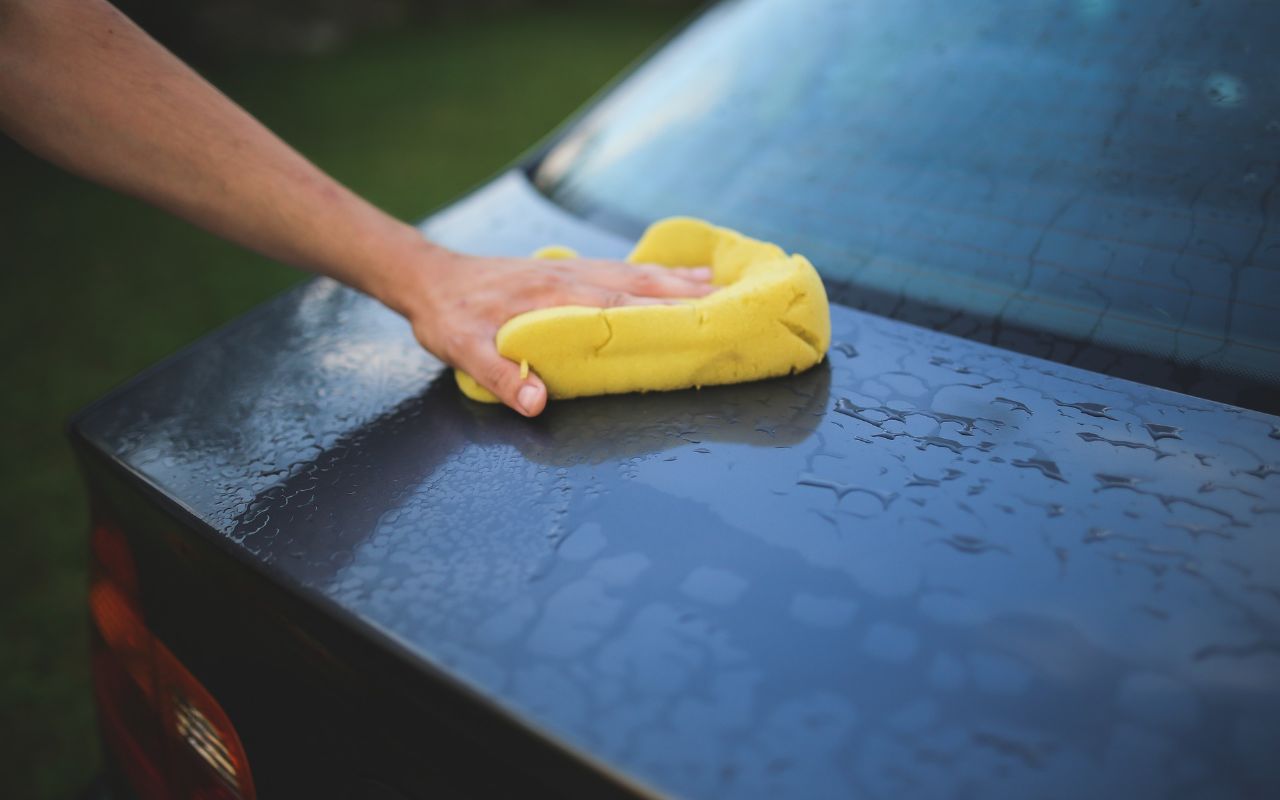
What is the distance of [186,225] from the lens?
15.2 ft

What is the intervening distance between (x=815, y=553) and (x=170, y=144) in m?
1.00

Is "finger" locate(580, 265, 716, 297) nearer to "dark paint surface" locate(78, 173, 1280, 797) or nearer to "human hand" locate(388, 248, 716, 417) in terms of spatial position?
"human hand" locate(388, 248, 716, 417)

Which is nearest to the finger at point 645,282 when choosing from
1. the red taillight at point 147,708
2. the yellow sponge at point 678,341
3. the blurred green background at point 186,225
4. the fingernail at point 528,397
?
the yellow sponge at point 678,341

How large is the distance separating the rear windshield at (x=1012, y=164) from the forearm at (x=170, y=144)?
1.49 ft

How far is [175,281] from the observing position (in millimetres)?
4059

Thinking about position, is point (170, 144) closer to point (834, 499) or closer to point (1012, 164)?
point (834, 499)

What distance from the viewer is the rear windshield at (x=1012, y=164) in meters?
1.04

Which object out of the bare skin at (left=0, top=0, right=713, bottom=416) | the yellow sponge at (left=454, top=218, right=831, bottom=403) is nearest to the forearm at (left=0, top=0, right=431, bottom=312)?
the bare skin at (left=0, top=0, right=713, bottom=416)

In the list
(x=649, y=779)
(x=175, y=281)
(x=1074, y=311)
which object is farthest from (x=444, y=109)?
(x=649, y=779)

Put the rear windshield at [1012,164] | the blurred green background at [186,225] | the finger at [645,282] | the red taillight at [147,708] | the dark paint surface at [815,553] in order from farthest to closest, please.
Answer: the blurred green background at [186,225] → the finger at [645,282] → the rear windshield at [1012,164] → the red taillight at [147,708] → the dark paint surface at [815,553]

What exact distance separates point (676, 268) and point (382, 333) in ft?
A: 1.48

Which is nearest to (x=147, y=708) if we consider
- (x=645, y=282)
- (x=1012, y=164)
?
(x=645, y=282)

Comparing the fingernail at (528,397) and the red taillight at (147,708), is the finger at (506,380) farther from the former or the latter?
the red taillight at (147,708)

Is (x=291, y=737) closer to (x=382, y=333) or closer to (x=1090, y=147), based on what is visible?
(x=382, y=333)
